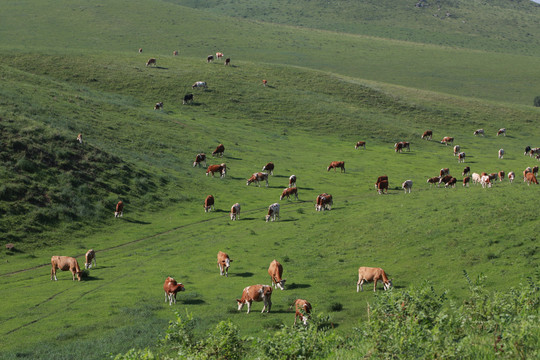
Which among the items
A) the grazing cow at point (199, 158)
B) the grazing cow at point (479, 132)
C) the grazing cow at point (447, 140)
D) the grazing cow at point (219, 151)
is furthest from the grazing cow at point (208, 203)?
the grazing cow at point (479, 132)

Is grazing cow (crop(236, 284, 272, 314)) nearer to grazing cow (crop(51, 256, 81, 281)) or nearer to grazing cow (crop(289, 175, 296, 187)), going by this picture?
grazing cow (crop(51, 256, 81, 281))

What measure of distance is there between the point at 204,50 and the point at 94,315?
116197 millimetres

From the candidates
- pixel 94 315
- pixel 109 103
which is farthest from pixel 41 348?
pixel 109 103

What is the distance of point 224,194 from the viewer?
49.2 metres

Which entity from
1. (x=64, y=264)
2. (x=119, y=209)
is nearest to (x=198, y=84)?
(x=119, y=209)

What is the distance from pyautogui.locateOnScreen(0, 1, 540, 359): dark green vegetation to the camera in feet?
73.3

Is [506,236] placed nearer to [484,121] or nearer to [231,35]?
[484,121]

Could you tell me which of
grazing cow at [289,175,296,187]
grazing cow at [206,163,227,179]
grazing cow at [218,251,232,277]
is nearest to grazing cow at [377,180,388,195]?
grazing cow at [289,175,296,187]

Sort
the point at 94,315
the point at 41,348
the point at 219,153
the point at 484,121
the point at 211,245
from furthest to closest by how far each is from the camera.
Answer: the point at 484,121, the point at 219,153, the point at 211,245, the point at 94,315, the point at 41,348

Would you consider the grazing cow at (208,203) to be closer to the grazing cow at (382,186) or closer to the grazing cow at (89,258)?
the grazing cow at (89,258)

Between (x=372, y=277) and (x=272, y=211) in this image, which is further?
(x=272, y=211)

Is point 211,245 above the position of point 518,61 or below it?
below

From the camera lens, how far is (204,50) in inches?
5157

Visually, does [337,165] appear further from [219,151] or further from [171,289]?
[171,289]
